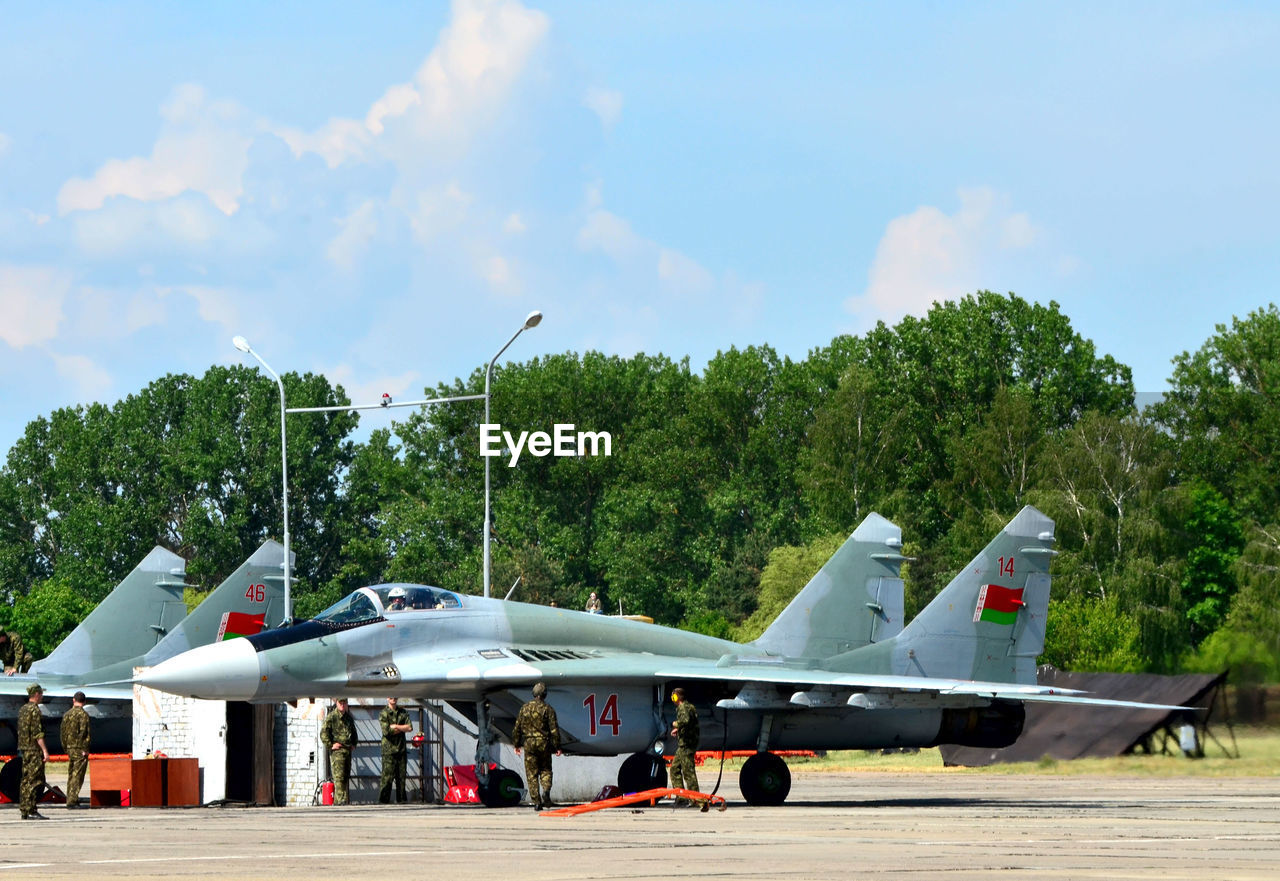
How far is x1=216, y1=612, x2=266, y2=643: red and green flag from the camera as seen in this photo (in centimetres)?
2744

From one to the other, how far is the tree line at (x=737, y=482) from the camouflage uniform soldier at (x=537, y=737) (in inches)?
819

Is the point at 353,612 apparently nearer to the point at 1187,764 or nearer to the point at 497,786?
the point at 497,786

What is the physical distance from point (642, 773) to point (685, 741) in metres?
2.10

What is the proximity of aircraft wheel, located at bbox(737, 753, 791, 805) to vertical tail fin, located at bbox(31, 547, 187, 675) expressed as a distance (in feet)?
37.0

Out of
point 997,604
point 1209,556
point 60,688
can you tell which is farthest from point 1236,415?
point 60,688

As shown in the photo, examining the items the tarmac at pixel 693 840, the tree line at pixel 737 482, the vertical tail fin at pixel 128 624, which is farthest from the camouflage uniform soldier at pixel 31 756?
the tree line at pixel 737 482

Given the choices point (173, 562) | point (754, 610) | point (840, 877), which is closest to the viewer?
point (840, 877)

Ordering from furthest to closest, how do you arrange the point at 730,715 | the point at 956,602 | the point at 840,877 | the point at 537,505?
the point at 537,505 < the point at 956,602 < the point at 730,715 < the point at 840,877

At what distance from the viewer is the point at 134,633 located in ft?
96.3

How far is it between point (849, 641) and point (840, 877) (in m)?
14.5

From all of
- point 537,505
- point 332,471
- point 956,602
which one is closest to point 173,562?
point 956,602

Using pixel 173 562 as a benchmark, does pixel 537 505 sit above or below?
above

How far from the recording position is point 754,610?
235 ft

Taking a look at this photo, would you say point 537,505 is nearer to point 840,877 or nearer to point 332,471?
point 332,471
